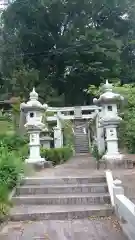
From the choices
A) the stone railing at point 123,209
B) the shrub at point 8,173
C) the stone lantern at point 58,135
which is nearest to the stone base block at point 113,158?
the stone railing at point 123,209

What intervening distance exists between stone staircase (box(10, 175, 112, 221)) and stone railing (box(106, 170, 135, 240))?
188 mm

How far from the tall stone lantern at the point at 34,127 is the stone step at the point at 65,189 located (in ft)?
8.42

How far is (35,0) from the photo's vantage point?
23.7 metres

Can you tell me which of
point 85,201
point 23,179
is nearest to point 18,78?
point 23,179

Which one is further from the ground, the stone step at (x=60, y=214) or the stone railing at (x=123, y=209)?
the stone railing at (x=123, y=209)

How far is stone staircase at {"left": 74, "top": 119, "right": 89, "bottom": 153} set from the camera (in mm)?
19109

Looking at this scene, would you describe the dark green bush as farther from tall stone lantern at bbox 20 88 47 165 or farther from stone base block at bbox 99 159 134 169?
stone base block at bbox 99 159 134 169

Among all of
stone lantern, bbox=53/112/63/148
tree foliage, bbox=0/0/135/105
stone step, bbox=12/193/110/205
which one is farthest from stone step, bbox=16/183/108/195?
tree foliage, bbox=0/0/135/105

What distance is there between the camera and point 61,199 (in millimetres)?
6043

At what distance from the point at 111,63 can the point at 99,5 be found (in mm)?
5376

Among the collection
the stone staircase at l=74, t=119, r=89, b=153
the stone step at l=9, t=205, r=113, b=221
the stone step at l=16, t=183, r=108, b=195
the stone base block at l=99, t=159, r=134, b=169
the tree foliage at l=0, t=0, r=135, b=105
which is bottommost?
the stone step at l=9, t=205, r=113, b=221

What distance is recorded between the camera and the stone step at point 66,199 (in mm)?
5949

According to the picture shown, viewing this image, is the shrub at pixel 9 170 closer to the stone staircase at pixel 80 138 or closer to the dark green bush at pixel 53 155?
the dark green bush at pixel 53 155

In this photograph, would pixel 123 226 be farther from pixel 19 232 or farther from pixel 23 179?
pixel 23 179
